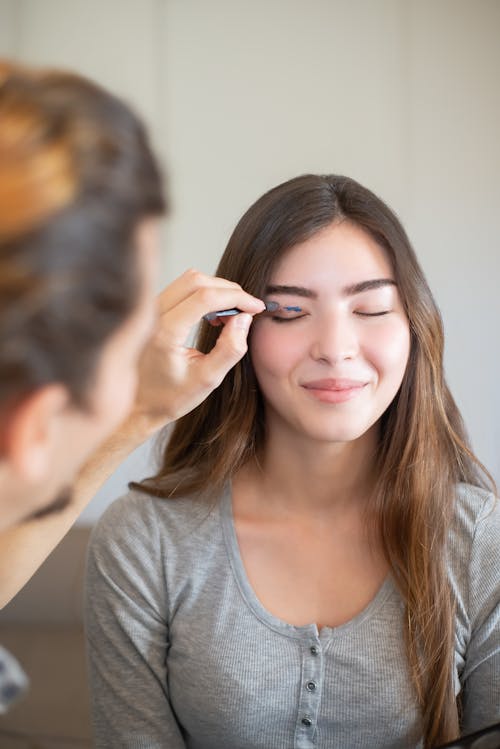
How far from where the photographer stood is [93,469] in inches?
41.4

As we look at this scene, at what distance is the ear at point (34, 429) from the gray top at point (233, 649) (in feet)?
2.25

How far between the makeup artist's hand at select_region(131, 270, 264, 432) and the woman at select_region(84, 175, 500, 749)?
0.10 meters

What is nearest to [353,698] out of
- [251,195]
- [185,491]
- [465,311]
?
[185,491]

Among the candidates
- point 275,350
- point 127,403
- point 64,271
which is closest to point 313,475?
point 275,350

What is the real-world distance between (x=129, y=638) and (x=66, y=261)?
0.84 m

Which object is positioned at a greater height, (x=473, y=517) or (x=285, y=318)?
(x=285, y=318)

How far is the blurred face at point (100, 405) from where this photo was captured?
58 cm

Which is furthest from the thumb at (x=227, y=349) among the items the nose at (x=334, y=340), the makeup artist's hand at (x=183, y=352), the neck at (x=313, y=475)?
the neck at (x=313, y=475)

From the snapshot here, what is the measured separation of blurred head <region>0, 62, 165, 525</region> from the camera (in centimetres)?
51

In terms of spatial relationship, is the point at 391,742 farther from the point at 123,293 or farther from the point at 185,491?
the point at 123,293

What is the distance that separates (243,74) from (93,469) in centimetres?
140

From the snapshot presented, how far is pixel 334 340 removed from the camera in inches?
45.3

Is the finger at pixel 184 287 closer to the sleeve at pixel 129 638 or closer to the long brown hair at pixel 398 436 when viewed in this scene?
the long brown hair at pixel 398 436

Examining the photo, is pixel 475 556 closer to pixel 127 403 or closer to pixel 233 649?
pixel 233 649
